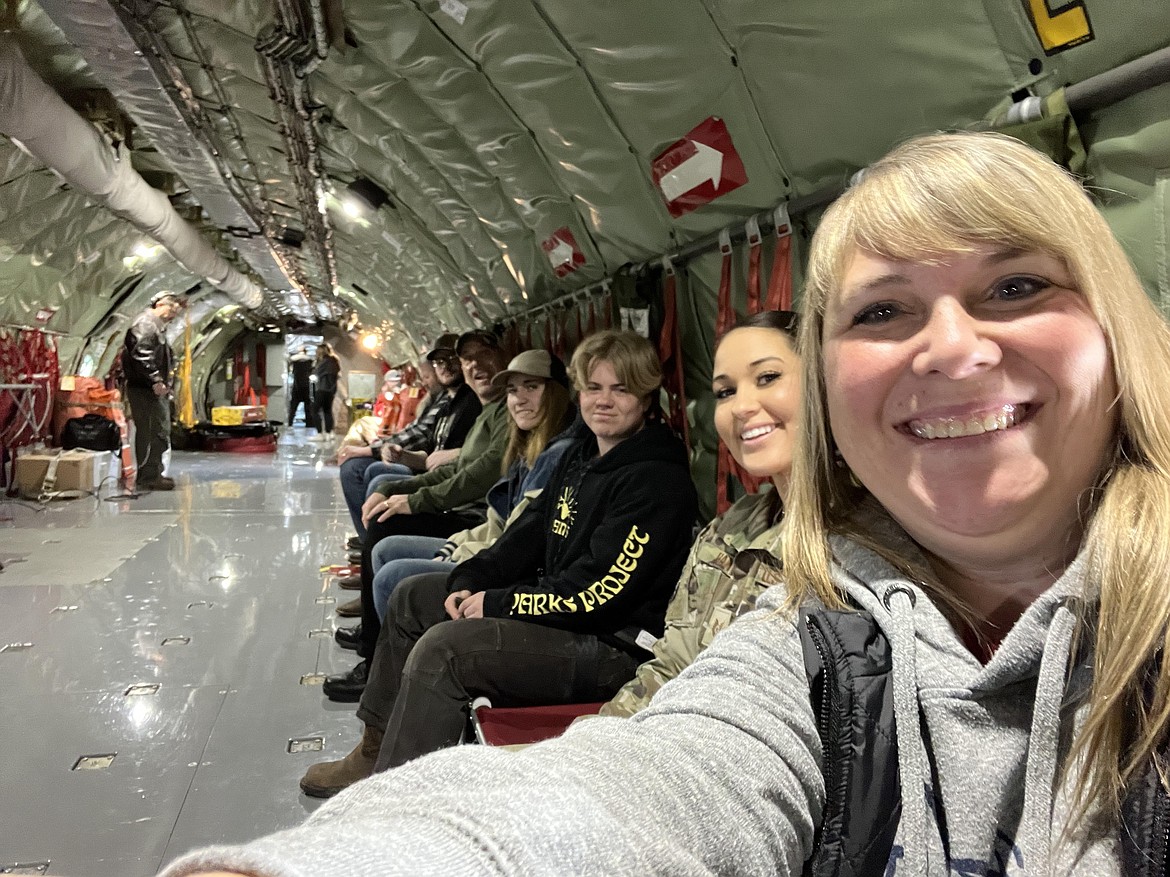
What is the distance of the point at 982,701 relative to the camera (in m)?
0.80

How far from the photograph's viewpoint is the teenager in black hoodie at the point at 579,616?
6.82 feet

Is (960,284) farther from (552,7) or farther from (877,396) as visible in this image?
(552,7)

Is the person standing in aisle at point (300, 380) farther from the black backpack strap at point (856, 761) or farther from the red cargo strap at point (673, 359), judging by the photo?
the black backpack strap at point (856, 761)

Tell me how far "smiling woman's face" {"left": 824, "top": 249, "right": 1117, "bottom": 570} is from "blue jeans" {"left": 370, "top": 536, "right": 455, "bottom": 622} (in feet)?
8.09

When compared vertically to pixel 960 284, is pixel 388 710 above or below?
below

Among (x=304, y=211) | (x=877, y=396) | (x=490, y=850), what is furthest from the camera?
(x=304, y=211)

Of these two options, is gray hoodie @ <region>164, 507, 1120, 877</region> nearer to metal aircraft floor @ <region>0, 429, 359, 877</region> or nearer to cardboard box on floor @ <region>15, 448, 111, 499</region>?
metal aircraft floor @ <region>0, 429, 359, 877</region>

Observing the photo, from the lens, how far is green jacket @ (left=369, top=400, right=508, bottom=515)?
404 centimetres

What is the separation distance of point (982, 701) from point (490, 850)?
1.85ft

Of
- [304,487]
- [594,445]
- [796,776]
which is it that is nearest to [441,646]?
[594,445]

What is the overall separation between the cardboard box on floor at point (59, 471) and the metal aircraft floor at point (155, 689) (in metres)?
1.67

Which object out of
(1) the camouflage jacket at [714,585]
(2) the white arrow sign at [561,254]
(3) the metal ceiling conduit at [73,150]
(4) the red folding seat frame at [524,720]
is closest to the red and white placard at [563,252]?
(2) the white arrow sign at [561,254]

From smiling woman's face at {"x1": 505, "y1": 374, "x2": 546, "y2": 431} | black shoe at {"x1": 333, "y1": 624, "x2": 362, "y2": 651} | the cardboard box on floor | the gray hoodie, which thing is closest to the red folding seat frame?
the gray hoodie

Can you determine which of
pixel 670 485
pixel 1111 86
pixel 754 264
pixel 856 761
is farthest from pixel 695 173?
pixel 856 761
